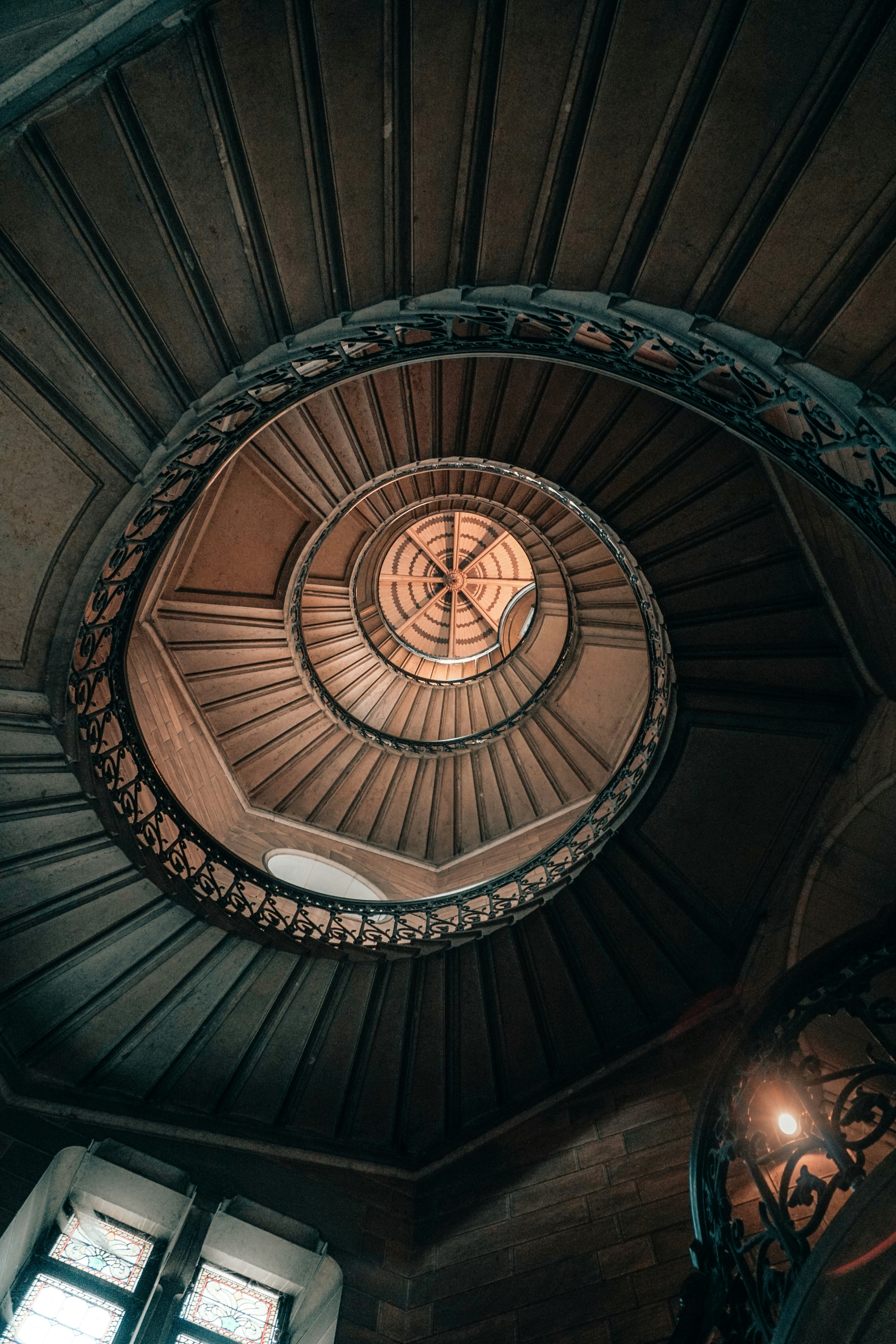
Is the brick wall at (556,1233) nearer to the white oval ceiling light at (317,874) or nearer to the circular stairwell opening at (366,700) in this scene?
the circular stairwell opening at (366,700)

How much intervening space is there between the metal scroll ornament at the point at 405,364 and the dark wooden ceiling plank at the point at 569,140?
0.21 m

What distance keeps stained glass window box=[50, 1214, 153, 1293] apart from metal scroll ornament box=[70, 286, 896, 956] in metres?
2.36

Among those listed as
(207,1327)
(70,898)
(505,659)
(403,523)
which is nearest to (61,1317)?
(207,1327)

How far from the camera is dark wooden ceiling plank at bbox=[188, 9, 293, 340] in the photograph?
11.8 feet

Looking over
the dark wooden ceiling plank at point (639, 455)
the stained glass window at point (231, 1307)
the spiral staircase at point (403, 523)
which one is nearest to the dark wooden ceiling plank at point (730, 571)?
the spiral staircase at point (403, 523)

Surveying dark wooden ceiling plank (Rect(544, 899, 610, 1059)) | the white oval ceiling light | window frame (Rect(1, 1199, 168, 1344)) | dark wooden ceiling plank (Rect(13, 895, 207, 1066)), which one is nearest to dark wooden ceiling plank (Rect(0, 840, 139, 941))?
dark wooden ceiling plank (Rect(13, 895, 207, 1066))

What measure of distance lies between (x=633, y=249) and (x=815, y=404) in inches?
53.8

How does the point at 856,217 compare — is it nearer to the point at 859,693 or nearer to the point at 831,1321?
the point at 859,693

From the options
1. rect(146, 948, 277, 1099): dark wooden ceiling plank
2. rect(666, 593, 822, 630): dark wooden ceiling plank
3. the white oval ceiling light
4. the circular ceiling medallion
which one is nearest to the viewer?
rect(146, 948, 277, 1099): dark wooden ceiling plank

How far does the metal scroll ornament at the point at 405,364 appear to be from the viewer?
4098 millimetres

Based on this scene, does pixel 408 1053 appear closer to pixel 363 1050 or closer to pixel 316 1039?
pixel 363 1050

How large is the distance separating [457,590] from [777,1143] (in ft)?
43.4

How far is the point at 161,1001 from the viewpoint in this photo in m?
6.57

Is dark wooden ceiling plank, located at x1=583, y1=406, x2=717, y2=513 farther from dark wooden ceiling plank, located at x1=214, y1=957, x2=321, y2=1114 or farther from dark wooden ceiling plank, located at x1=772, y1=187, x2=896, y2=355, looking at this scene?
dark wooden ceiling plank, located at x1=214, y1=957, x2=321, y2=1114
